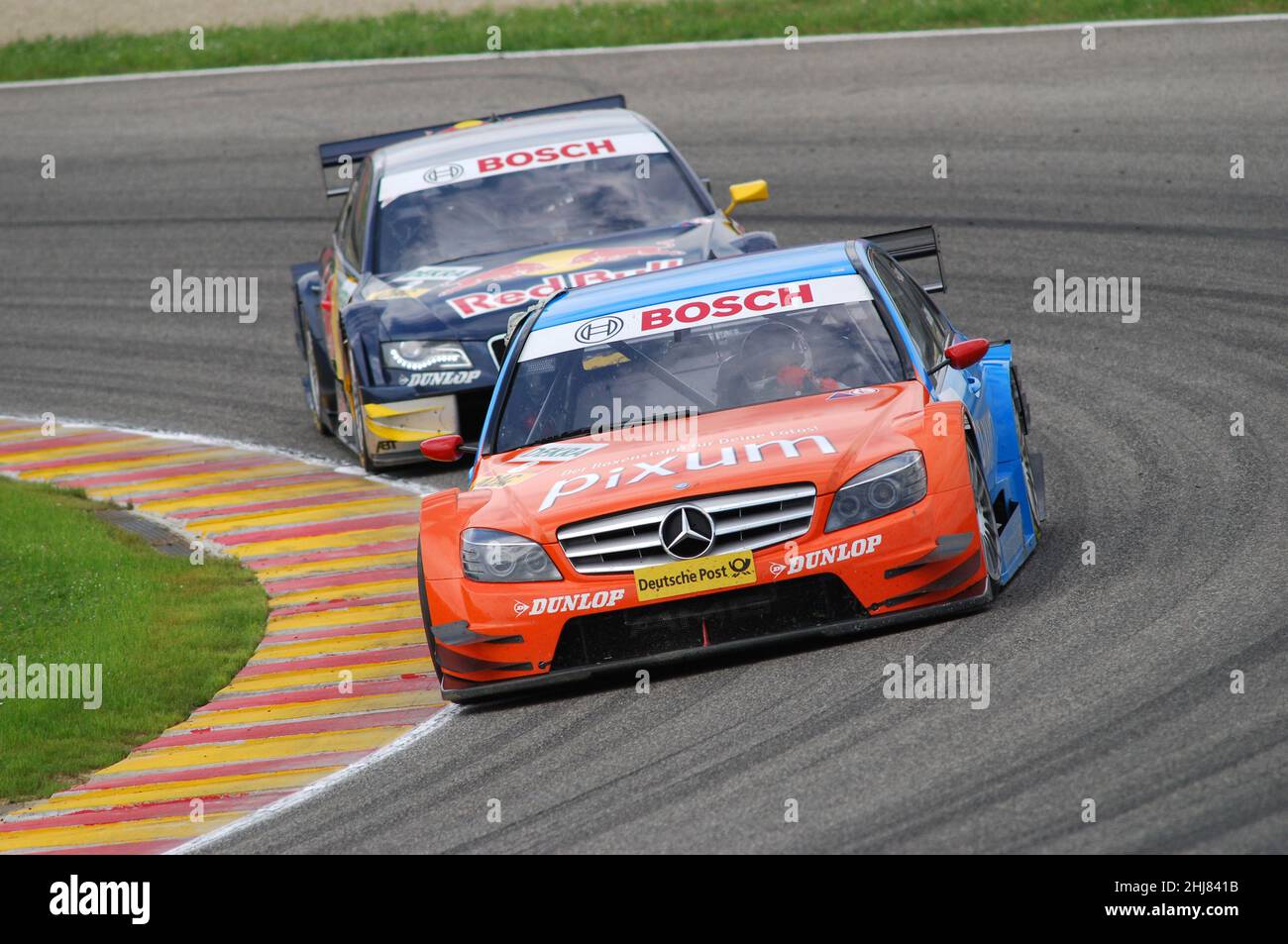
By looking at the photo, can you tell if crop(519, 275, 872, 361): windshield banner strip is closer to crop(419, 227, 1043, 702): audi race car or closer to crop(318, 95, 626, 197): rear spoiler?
crop(419, 227, 1043, 702): audi race car

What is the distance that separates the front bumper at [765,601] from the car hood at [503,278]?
13.1ft

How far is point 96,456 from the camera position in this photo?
12.8 meters

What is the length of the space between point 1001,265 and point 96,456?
627cm

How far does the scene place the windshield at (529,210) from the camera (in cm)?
1175

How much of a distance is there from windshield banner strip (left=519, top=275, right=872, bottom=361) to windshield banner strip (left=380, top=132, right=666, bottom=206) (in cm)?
406

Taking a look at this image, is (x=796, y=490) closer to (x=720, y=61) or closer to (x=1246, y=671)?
(x=1246, y=671)

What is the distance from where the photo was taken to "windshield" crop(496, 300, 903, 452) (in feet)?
25.3

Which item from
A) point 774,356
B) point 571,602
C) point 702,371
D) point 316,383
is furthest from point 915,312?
point 316,383

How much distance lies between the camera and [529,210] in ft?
38.9

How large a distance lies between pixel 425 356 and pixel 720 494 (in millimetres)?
4272

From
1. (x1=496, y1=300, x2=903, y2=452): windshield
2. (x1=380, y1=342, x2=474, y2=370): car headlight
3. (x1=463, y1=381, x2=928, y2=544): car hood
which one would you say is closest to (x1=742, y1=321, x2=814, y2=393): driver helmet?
(x1=496, y1=300, x2=903, y2=452): windshield

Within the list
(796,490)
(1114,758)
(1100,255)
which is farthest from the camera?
(1100,255)
